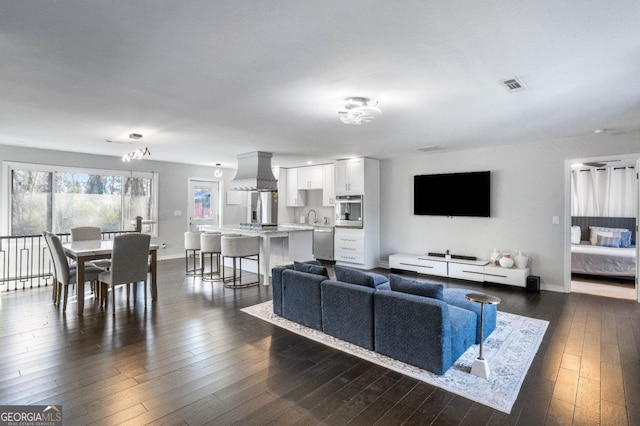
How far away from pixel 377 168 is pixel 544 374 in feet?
18.3

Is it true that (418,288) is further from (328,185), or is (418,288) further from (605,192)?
(605,192)

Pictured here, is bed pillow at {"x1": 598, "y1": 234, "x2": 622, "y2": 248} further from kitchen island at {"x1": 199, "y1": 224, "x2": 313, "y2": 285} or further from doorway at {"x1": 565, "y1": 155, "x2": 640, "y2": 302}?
kitchen island at {"x1": 199, "y1": 224, "x2": 313, "y2": 285}

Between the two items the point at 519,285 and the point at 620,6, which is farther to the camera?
the point at 519,285

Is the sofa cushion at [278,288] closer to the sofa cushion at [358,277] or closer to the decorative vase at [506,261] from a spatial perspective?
the sofa cushion at [358,277]

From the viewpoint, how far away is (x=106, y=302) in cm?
448

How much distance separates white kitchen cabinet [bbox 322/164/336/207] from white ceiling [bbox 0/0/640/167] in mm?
3412

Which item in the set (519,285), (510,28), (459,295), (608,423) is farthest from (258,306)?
(519,285)

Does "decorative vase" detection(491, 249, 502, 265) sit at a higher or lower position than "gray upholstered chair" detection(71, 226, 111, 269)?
lower

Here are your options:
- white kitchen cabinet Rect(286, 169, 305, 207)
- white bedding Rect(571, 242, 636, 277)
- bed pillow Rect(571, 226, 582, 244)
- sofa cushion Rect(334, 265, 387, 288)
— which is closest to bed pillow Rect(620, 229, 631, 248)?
white bedding Rect(571, 242, 636, 277)

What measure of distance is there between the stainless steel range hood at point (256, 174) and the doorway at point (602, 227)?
530 centimetres

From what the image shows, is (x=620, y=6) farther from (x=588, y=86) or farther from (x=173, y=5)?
(x=173, y=5)

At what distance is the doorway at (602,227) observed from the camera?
213 inches

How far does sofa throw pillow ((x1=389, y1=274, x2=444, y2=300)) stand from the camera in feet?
9.33

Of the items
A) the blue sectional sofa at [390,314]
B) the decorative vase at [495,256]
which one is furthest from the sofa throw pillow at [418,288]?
the decorative vase at [495,256]
